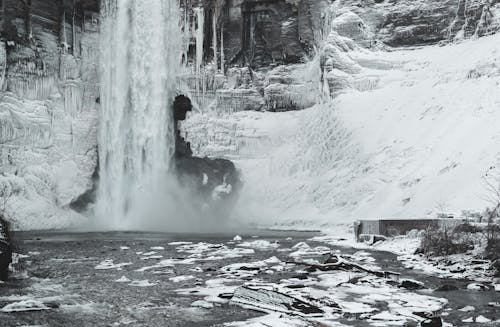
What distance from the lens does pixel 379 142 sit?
34.5 m

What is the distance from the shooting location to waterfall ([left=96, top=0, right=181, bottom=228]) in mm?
41406

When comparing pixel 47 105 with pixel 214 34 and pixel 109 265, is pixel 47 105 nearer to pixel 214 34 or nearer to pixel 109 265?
pixel 214 34

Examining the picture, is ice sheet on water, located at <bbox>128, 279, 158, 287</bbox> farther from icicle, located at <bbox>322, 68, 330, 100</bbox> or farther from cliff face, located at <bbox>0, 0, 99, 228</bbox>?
icicle, located at <bbox>322, 68, 330, 100</bbox>

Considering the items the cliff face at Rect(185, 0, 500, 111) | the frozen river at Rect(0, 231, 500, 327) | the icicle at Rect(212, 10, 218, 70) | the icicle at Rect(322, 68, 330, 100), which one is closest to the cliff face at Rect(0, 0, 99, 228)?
the cliff face at Rect(185, 0, 500, 111)

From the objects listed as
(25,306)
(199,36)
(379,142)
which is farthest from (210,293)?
(199,36)

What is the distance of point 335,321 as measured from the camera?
27.6 feet

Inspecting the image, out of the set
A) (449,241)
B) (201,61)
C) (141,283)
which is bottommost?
(141,283)

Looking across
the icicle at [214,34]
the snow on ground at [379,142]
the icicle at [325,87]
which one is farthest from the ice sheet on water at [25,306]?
the icicle at [214,34]

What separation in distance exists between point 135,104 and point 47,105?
23.1 feet

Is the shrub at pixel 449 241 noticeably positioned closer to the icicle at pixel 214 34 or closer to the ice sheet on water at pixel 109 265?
the ice sheet on water at pixel 109 265

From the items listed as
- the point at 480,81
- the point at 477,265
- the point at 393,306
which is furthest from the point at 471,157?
the point at 393,306

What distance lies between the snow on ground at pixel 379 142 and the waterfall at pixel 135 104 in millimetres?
3644

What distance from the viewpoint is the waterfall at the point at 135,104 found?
136ft

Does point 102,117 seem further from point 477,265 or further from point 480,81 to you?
point 477,265
